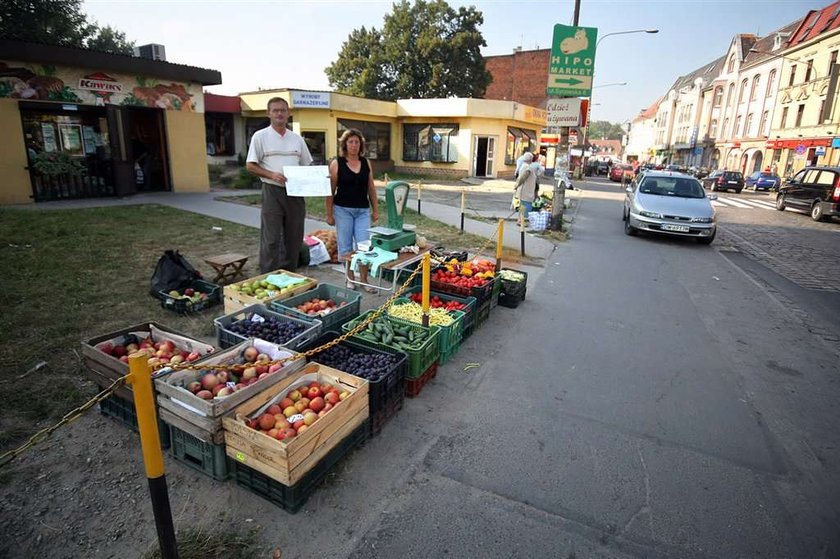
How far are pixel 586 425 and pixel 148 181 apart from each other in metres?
17.1

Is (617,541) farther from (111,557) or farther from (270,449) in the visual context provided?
(111,557)

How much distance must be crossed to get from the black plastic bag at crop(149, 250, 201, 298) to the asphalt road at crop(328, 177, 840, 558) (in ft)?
12.4

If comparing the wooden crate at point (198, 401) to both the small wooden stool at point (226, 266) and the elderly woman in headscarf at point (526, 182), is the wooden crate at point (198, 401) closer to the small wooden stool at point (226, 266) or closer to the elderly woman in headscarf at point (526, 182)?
the small wooden stool at point (226, 266)

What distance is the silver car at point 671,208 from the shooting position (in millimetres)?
11945

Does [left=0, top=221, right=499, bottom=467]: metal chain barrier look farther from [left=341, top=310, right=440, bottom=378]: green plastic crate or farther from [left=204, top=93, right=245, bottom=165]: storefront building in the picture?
[left=204, top=93, right=245, bottom=165]: storefront building

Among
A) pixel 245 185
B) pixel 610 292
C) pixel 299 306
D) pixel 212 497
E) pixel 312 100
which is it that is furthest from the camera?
pixel 312 100

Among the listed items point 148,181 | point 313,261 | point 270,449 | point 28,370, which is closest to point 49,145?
point 148,181

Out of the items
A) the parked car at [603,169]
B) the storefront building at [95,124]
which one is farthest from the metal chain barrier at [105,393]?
the parked car at [603,169]

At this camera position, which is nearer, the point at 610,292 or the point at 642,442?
the point at 642,442

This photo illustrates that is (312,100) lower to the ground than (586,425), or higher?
higher

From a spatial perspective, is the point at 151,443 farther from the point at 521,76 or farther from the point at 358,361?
the point at 521,76

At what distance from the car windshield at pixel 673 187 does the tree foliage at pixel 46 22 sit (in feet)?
88.0

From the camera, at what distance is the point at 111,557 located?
257 centimetres

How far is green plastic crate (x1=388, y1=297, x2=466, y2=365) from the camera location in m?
4.89
